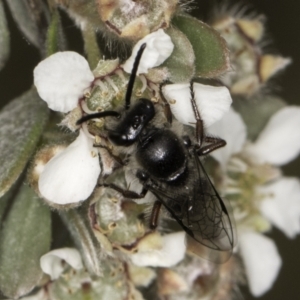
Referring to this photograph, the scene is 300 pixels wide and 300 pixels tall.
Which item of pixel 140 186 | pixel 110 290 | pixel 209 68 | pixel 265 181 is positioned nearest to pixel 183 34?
pixel 209 68

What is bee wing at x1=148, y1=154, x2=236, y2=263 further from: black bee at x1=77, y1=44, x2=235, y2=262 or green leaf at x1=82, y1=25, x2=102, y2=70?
green leaf at x1=82, y1=25, x2=102, y2=70

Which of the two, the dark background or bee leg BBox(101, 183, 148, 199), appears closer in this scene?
bee leg BBox(101, 183, 148, 199)

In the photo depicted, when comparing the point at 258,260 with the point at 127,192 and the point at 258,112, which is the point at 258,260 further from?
the point at 127,192

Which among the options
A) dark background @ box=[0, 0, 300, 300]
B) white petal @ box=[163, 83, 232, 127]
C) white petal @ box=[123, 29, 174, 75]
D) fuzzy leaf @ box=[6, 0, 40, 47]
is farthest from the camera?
dark background @ box=[0, 0, 300, 300]

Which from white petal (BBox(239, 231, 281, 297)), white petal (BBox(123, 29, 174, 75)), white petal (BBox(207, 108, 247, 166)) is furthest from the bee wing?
white petal (BBox(239, 231, 281, 297))

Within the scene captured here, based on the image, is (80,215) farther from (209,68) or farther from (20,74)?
(20,74)

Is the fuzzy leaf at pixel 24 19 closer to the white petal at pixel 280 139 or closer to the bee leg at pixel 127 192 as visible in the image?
the bee leg at pixel 127 192

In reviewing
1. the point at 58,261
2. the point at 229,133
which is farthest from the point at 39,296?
the point at 229,133
